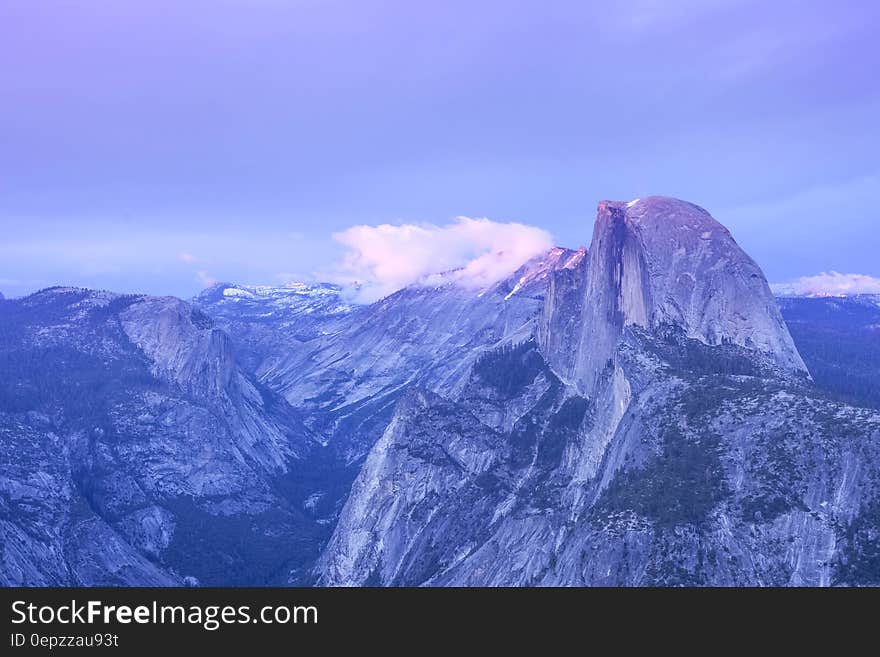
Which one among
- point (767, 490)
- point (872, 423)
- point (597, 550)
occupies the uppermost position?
point (872, 423)

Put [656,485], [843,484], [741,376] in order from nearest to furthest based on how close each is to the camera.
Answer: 1. [843,484]
2. [656,485]
3. [741,376]

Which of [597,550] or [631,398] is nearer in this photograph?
[597,550]

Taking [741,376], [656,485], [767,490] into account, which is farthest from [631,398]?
[767,490]
